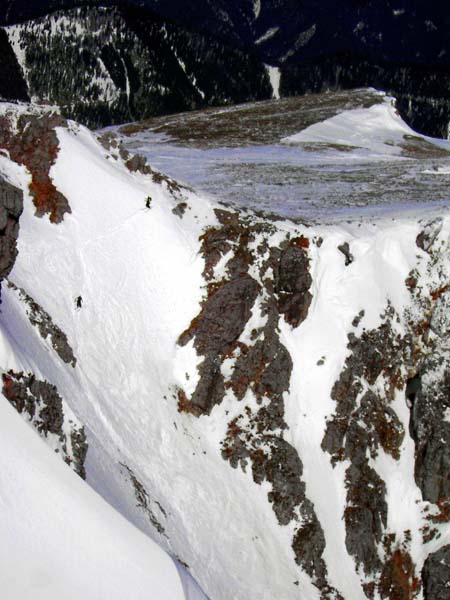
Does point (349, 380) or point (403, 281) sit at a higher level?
point (403, 281)

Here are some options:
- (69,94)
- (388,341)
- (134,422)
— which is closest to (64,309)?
(134,422)

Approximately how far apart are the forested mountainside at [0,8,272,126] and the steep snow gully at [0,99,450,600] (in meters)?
103

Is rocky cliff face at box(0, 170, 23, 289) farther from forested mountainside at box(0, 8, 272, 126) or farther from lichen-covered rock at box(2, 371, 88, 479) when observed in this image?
forested mountainside at box(0, 8, 272, 126)

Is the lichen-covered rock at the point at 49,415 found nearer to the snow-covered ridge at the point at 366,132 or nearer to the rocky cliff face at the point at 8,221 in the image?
the rocky cliff face at the point at 8,221

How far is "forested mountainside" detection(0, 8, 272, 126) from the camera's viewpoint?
5138 inches

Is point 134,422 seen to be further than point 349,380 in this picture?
No

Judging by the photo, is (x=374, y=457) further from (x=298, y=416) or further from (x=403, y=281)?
(x=403, y=281)

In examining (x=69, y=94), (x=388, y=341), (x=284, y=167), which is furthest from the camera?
(x=69, y=94)

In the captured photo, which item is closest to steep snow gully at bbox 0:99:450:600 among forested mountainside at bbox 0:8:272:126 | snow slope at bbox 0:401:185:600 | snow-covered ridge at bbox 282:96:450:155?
snow slope at bbox 0:401:185:600

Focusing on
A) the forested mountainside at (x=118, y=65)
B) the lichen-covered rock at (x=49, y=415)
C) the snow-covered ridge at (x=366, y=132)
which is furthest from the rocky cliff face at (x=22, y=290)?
the forested mountainside at (x=118, y=65)

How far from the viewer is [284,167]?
4109 centimetres

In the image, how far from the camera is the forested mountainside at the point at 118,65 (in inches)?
5138

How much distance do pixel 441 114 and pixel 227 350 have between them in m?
140

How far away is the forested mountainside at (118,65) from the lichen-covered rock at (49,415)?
109367 mm
